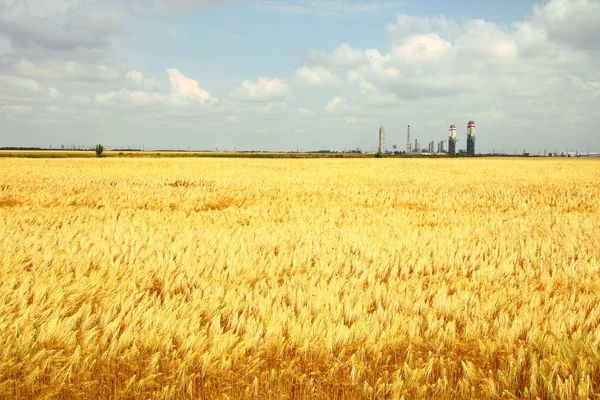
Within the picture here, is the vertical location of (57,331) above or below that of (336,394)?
above

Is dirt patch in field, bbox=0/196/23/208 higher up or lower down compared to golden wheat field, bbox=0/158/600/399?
higher up

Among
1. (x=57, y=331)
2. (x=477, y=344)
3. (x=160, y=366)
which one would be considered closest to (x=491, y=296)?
(x=477, y=344)

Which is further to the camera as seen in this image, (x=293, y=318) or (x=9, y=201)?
(x=9, y=201)

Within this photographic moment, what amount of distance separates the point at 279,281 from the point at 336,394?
2.05m

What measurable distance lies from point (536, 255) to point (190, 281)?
173 inches

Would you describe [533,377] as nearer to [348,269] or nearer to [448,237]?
[348,269]

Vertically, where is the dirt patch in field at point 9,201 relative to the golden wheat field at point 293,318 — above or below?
above

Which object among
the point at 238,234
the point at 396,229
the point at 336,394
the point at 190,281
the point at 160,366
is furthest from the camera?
the point at 396,229

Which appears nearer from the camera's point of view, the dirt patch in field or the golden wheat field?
the golden wheat field

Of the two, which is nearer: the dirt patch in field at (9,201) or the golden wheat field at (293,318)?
the golden wheat field at (293,318)

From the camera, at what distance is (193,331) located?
272cm

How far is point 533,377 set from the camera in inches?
90.3

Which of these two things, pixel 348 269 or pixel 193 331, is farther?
pixel 348 269

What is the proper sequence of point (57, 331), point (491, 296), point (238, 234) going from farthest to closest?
point (238, 234) < point (491, 296) < point (57, 331)
